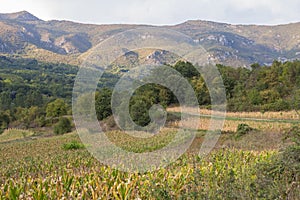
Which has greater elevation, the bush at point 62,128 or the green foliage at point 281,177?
the green foliage at point 281,177

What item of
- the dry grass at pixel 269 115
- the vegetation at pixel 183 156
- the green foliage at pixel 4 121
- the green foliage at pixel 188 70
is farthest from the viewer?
the green foliage at pixel 4 121

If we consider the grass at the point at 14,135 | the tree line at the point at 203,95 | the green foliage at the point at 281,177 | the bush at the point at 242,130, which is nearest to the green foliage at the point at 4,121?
the tree line at the point at 203,95

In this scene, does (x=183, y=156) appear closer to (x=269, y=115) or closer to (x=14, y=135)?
(x=269, y=115)

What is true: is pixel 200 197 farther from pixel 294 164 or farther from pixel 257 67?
pixel 257 67

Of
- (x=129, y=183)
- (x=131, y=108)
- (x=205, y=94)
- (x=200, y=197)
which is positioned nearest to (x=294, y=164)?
(x=200, y=197)

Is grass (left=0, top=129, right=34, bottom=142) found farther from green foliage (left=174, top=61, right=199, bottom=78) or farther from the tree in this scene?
green foliage (left=174, top=61, right=199, bottom=78)

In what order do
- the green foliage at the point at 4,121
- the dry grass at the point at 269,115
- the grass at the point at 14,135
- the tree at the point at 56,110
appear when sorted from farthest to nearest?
the tree at the point at 56,110
the green foliage at the point at 4,121
the grass at the point at 14,135
the dry grass at the point at 269,115

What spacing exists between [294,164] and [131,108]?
12619mm

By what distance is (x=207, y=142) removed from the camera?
638 inches

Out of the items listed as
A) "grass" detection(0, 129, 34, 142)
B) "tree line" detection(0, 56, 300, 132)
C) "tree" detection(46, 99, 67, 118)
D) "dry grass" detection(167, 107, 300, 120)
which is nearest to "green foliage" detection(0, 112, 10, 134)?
"tree line" detection(0, 56, 300, 132)

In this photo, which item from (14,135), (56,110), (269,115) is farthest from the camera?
(56,110)

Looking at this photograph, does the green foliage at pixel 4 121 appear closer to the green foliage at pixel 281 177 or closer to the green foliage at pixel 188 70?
the green foliage at pixel 188 70

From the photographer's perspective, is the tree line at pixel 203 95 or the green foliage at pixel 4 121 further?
the green foliage at pixel 4 121

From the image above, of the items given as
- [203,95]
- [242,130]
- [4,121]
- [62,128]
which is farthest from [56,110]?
[242,130]
